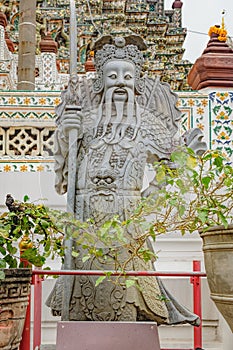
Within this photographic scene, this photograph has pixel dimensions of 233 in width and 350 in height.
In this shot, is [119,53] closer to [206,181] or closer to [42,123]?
[206,181]

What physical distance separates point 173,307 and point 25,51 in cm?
425

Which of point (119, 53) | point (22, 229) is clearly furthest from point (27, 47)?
point (22, 229)

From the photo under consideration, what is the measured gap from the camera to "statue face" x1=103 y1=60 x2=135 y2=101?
3.48 m

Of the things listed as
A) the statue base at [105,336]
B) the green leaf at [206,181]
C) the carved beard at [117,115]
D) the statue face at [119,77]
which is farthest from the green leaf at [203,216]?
the statue face at [119,77]

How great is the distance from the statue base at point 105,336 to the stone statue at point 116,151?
389mm

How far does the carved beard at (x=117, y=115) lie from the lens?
3500 mm

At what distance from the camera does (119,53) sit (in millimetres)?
3521

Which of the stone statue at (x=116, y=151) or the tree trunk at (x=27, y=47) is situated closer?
the stone statue at (x=116, y=151)

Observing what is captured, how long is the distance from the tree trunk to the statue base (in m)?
4.20

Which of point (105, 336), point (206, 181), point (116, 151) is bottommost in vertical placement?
point (105, 336)

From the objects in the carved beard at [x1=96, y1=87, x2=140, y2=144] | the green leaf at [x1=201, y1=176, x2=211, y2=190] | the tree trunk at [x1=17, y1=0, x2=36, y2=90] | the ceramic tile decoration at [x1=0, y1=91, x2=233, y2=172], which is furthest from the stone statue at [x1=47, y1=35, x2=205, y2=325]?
the tree trunk at [x1=17, y1=0, x2=36, y2=90]

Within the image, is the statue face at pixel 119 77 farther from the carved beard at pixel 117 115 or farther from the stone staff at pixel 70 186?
the stone staff at pixel 70 186

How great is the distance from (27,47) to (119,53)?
3.68 m

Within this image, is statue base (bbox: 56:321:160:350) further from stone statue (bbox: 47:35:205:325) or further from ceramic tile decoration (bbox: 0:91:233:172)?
ceramic tile decoration (bbox: 0:91:233:172)
